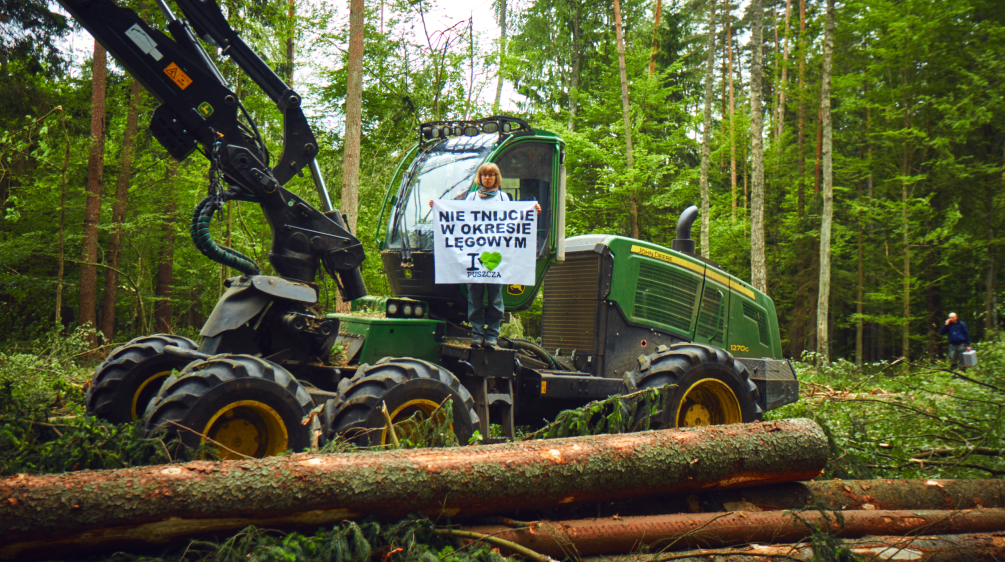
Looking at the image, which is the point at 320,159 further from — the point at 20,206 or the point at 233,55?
the point at 233,55

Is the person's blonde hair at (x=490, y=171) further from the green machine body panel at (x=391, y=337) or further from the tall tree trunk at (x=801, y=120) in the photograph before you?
the tall tree trunk at (x=801, y=120)

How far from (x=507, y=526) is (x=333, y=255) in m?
2.84

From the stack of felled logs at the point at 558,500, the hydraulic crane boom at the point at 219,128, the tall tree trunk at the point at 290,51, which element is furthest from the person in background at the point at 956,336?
the tall tree trunk at the point at 290,51

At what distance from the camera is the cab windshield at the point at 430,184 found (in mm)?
6004

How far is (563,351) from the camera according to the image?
716 centimetres

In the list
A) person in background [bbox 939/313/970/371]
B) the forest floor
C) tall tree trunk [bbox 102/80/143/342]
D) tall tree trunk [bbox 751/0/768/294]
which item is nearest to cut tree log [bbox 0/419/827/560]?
the forest floor

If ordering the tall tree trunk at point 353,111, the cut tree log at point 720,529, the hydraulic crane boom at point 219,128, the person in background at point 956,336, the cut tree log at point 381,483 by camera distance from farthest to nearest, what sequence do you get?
the person in background at point 956,336
the tall tree trunk at point 353,111
the hydraulic crane boom at point 219,128
the cut tree log at point 720,529
the cut tree log at point 381,483

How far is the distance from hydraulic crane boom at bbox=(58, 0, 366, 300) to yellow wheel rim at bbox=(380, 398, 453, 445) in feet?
4.73

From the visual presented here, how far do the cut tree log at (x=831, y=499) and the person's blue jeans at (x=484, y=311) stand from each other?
182cm

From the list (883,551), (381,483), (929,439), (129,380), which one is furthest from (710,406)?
(129,380)

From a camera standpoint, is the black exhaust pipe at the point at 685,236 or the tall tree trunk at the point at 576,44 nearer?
the black exhaust pipe at the point at 685,236

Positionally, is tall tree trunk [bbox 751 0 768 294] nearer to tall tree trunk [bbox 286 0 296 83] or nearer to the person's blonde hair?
tall tree trunk [bbox 286 0 296 83]

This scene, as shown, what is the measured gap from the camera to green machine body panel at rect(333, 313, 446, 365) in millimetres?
5637

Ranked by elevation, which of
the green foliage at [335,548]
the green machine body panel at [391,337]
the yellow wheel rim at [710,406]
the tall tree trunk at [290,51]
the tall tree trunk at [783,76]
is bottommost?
the green foliage at [335,548]
